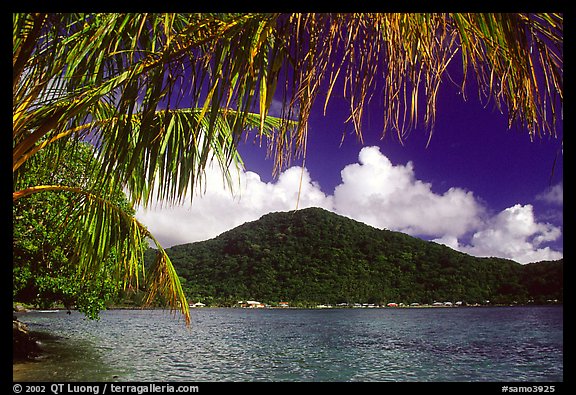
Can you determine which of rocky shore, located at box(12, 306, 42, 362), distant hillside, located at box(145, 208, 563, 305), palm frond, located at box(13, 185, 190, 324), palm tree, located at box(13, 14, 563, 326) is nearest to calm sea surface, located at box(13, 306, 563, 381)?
rocky shore, located at box(12, 306, 42, 362)

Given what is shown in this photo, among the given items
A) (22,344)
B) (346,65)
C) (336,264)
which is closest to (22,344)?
(22,344)

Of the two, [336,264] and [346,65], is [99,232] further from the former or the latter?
[336,264]

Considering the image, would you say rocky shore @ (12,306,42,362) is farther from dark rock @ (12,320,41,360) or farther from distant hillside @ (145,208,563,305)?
distant hillside @ (145,208,563,305)

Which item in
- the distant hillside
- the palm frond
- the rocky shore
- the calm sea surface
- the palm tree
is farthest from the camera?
the distant hillside

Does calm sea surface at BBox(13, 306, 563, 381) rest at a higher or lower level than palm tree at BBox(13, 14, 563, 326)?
lower

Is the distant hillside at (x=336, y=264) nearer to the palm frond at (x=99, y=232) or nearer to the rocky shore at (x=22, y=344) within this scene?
the rocky shore at (x=22, y=344)
